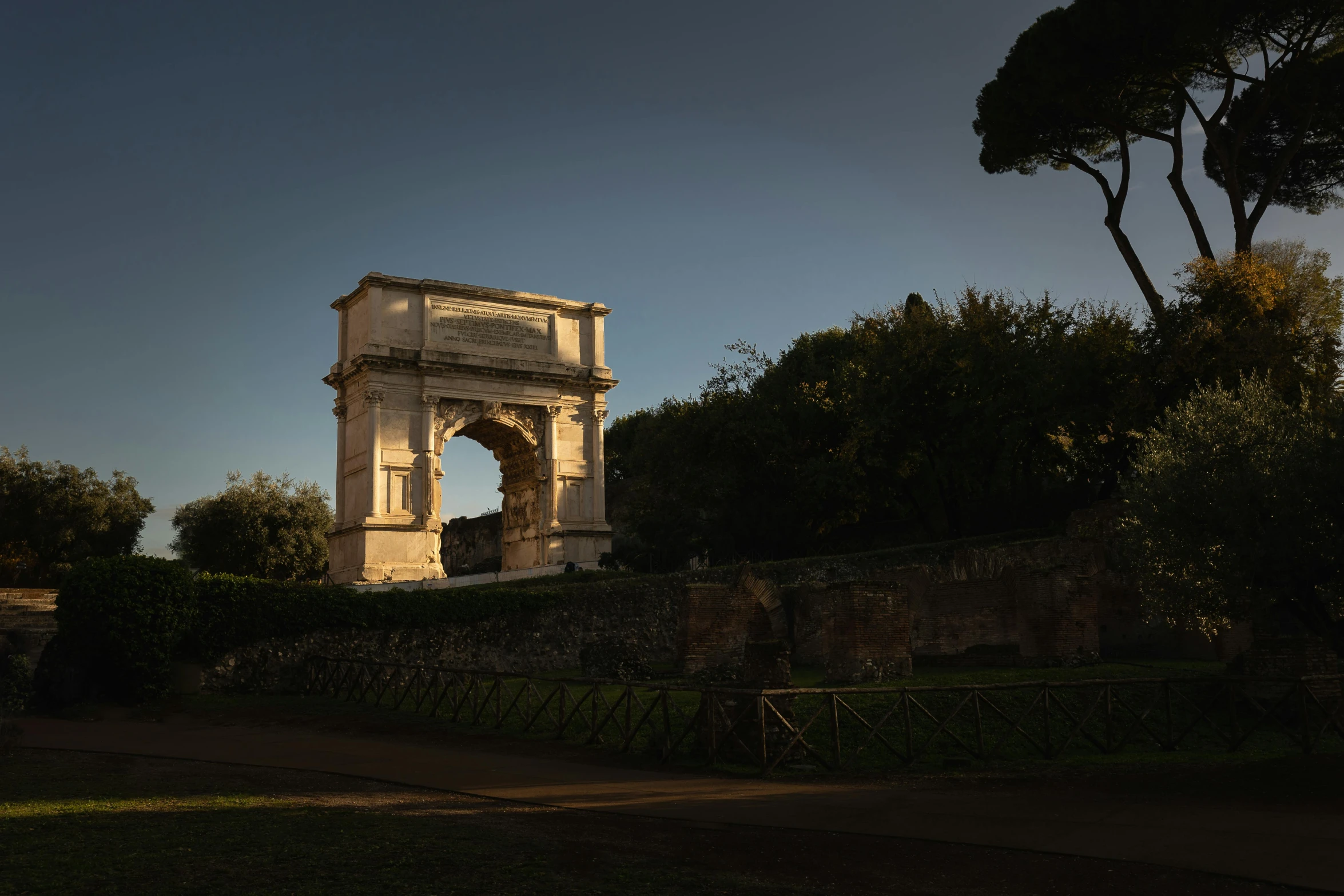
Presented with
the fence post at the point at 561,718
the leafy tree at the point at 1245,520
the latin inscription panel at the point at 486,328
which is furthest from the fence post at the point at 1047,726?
the latin inscription panel at the point at 486,328

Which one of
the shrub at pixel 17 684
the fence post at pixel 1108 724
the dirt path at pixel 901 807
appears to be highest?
the shrub at pixel 17 684

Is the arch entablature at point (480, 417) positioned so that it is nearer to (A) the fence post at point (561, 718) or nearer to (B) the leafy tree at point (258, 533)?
(B) the leafy tree at point (258, 533)

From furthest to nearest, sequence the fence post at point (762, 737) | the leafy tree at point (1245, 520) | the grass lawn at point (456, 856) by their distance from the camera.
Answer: the leafy tree at point (1245, 520)
the fence post at point (762, 737)
the grass lawn at point (456, 856)

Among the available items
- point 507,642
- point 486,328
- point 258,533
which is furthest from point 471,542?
point 507,642

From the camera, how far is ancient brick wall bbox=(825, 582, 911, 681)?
55.6 feet

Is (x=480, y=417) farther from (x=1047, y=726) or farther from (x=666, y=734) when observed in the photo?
(x=1047, y=726)

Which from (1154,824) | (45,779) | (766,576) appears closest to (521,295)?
(766,576)

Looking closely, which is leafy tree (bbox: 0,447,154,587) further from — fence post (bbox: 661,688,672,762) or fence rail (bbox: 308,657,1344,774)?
fence post (bbox: 661,688,672,762)

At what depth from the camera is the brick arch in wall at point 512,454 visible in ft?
113

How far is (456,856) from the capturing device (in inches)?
282

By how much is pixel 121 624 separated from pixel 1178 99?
92.9 feet

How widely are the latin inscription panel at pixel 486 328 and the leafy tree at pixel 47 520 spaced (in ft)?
53.7

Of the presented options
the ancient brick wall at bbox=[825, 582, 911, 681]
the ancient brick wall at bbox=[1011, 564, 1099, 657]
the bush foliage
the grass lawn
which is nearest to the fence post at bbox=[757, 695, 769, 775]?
the grass lawn

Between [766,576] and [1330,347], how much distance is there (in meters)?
14.1
